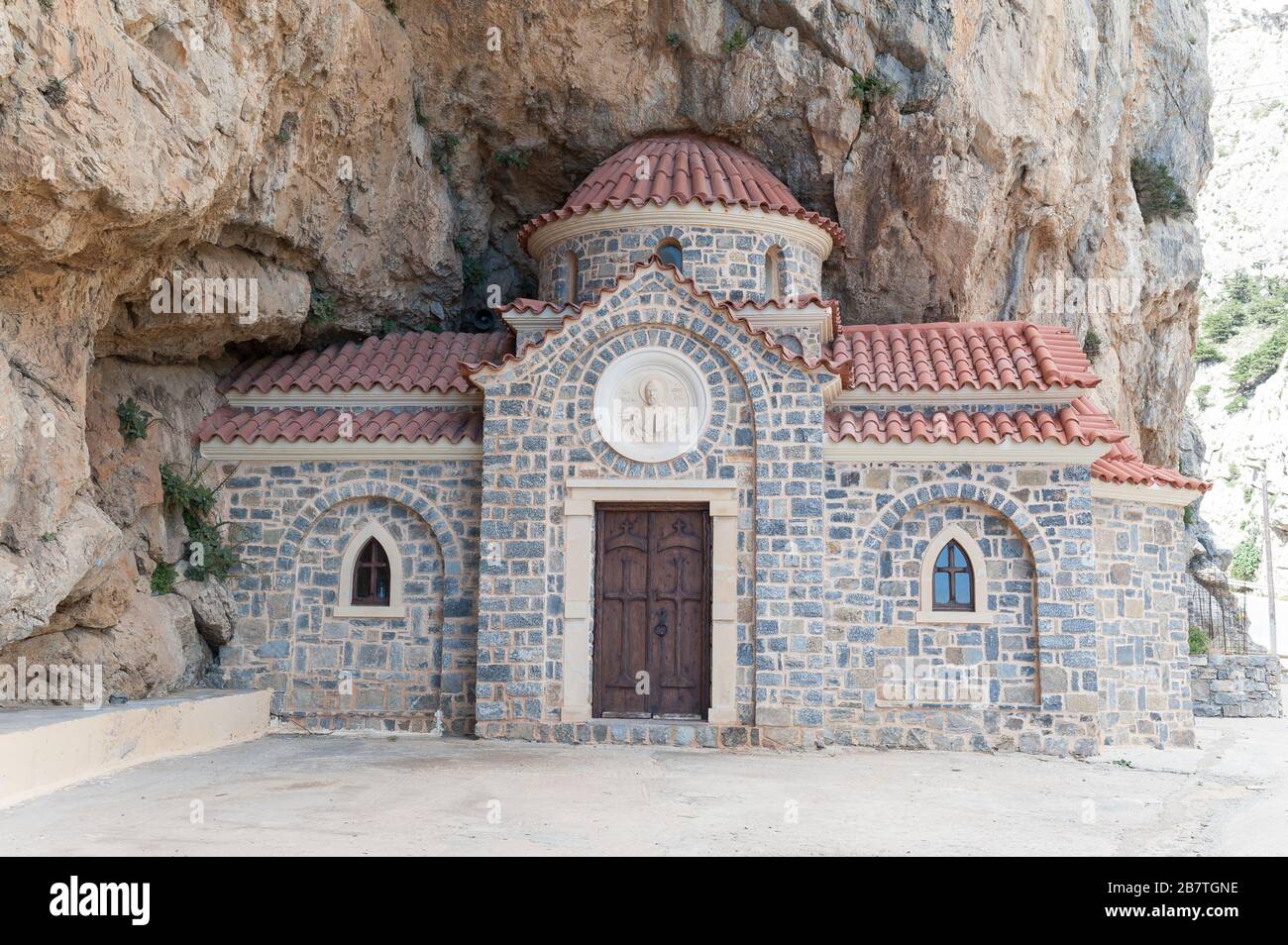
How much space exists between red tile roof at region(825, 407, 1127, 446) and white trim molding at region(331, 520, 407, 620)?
18.4ft

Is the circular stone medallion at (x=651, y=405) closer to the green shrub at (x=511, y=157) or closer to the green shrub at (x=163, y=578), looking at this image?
the green shrub at (x=163, y=578)

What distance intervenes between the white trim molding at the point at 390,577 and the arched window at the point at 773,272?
241 inches

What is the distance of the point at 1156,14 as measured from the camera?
21641 mm

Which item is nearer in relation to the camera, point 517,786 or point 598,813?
point 598,813

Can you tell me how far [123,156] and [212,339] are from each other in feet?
16.3

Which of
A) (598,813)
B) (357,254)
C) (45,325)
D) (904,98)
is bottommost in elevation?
(598,813)

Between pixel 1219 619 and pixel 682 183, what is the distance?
49.7ft

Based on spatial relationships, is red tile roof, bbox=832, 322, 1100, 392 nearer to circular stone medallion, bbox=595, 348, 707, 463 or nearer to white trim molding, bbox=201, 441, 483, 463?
circular stone medallion, bbox=595, 348, 707, 463

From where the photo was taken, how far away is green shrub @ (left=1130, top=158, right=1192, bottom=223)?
70.7 ft

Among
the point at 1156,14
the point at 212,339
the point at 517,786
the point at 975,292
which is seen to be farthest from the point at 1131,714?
the point at 1156,14

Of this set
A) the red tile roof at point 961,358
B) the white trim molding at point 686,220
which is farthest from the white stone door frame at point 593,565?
the white trim molding at point 686,220

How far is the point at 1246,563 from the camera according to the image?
45.9 meters

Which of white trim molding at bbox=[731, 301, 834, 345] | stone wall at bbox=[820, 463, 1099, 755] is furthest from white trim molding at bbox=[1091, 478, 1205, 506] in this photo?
white trim molding at bbox=[731, 301, 834, 345]

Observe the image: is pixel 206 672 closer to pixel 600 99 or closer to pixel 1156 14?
pixel 600 99
